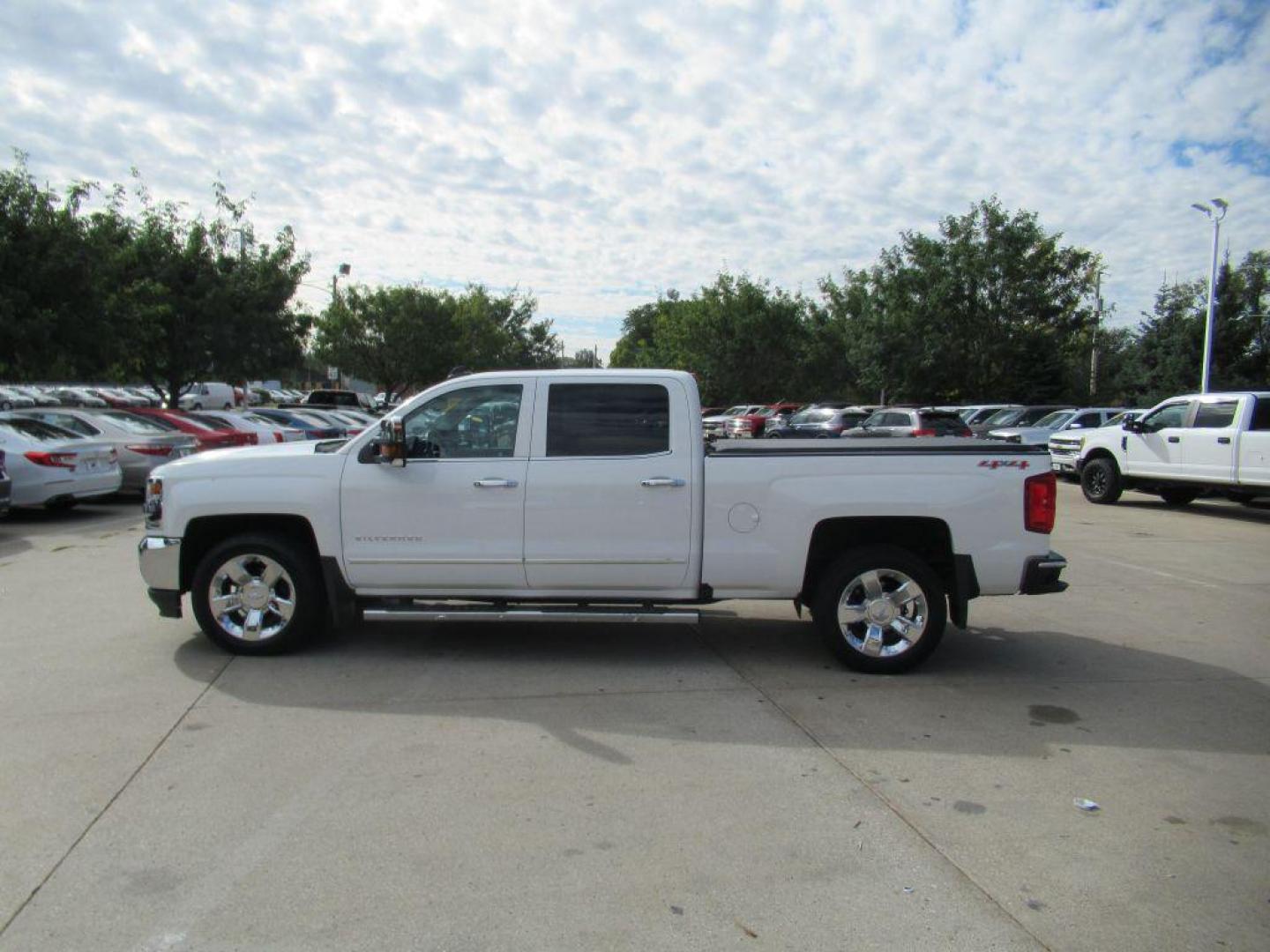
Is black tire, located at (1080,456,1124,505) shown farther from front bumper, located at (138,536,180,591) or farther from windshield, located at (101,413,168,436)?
windshield, located at (101,413,168,436)

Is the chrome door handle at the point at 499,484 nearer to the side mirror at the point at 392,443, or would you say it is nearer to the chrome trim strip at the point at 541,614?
the side mirror at the point at 392,443

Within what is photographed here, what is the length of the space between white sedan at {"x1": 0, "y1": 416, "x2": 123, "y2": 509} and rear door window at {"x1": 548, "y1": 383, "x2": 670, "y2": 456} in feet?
33.6

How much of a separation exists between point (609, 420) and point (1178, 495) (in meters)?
14.6

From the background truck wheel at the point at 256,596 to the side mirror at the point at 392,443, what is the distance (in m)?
0.89

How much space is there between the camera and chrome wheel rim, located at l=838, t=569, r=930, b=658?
5898 millimetres

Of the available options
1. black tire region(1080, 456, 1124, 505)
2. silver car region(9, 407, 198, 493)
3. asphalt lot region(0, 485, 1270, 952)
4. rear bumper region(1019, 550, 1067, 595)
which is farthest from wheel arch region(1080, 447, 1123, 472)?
silver car region(9, 407, 198, 493)

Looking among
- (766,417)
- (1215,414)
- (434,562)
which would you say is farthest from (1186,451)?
(766,417)

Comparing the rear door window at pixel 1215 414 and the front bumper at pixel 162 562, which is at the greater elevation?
the rear door window at pixel 1215 414

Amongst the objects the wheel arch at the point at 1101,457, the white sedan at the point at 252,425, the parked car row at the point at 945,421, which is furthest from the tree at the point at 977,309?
the white sedan at the point at 252,425

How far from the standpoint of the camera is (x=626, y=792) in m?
4.17

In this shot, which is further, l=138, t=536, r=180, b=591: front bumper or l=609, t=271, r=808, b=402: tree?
l=609, t=271, r=808, b=402: tree

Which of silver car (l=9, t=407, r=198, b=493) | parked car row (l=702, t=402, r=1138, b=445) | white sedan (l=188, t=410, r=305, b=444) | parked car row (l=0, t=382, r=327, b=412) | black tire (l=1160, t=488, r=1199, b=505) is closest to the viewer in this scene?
silver car (l=9, t=407, r=198, b=493)

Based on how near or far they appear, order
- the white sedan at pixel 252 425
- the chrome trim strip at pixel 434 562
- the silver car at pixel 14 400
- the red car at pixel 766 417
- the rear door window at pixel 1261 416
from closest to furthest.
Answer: the chrome trim strip at pixel 434 562 → the rear door window at pixel 1261 416 → the white sedan at pixel 252 425 → the red car at pixel 766 417 → the silver car at pixel 14 400

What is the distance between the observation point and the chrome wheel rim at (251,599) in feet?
20.2
